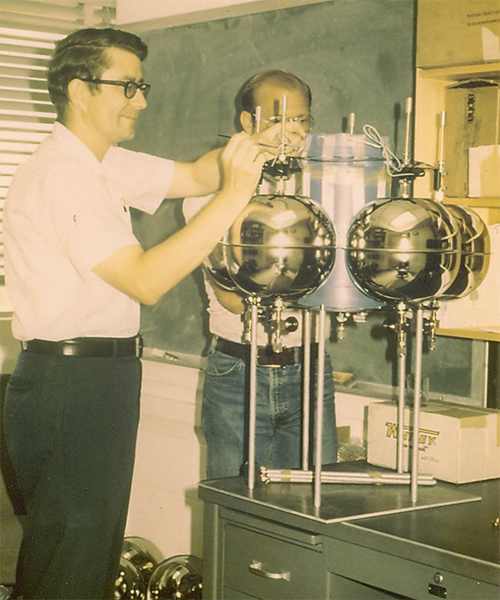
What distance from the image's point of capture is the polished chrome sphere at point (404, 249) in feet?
5.13

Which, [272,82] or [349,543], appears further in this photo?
[272,82]

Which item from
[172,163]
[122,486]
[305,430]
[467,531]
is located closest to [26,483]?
[122,486]

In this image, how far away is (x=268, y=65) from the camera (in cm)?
295

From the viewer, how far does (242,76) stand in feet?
9.96

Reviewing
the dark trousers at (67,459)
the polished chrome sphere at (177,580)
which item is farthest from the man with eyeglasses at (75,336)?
the polished chrome sphere at (177,580)

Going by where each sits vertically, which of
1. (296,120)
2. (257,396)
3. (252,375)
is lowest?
(257,396)

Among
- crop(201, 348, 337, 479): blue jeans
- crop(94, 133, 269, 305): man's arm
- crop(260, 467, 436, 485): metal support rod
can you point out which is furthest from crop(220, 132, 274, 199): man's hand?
crop(201, 348, 337, 479): blue jeans

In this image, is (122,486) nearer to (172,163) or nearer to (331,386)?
(331,386)

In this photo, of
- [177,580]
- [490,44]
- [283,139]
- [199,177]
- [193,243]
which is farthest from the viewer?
[177,580]

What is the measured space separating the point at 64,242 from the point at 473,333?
3.54ft

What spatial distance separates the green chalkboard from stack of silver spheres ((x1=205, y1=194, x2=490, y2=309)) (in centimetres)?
108

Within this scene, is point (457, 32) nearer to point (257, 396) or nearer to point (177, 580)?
point (257, 396)

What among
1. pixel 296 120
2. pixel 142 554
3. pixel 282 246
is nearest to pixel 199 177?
pixel 296 120

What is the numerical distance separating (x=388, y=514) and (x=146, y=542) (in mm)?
1753
